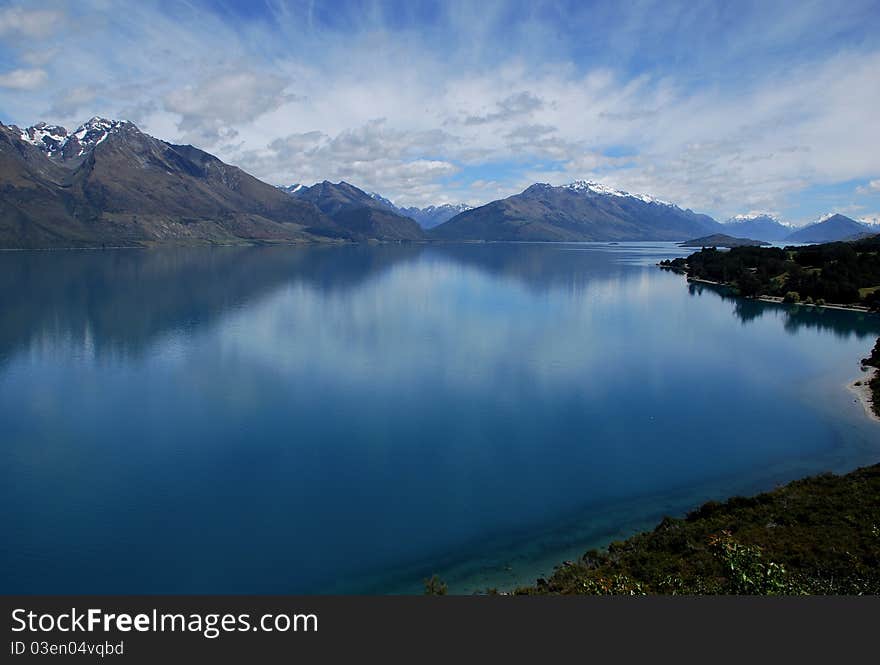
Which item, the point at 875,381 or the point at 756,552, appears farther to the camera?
the point at 875,381

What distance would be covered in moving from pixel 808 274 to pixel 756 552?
13752cm

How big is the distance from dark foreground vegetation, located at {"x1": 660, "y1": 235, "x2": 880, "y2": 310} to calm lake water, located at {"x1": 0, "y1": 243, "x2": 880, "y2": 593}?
1425 inches

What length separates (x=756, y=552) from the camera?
61.5ft

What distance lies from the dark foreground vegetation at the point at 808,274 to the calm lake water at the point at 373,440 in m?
36.2

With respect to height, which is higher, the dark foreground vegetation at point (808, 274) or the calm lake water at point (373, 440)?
the dark foreground vegetation at point (808, 274)

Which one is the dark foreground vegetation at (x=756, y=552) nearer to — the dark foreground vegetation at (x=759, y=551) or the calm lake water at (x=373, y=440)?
the dark foreground vegetation at (x=759, y=551)

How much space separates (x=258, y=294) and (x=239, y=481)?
9067 cm

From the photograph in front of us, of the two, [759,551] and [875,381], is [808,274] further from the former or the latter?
[759,551]

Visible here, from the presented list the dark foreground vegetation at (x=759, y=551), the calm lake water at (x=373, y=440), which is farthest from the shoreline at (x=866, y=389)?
the dark foreground vegetation at (x=759, y=551)

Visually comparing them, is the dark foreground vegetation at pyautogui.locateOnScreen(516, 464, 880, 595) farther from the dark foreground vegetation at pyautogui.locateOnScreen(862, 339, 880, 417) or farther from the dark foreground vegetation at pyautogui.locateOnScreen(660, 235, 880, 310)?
the dark foreground vegetation at pyautogui.locateOnScreen(660, 235, 880, 310)

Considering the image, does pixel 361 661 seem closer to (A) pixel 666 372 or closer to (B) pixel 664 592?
(B) pixel 664 592

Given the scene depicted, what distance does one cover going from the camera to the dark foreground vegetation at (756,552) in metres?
17.1

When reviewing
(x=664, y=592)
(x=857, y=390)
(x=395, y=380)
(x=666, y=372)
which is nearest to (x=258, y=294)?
(x=395, y=380)

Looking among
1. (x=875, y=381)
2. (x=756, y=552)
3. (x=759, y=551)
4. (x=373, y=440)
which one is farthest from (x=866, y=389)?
(x=373, y=440)
